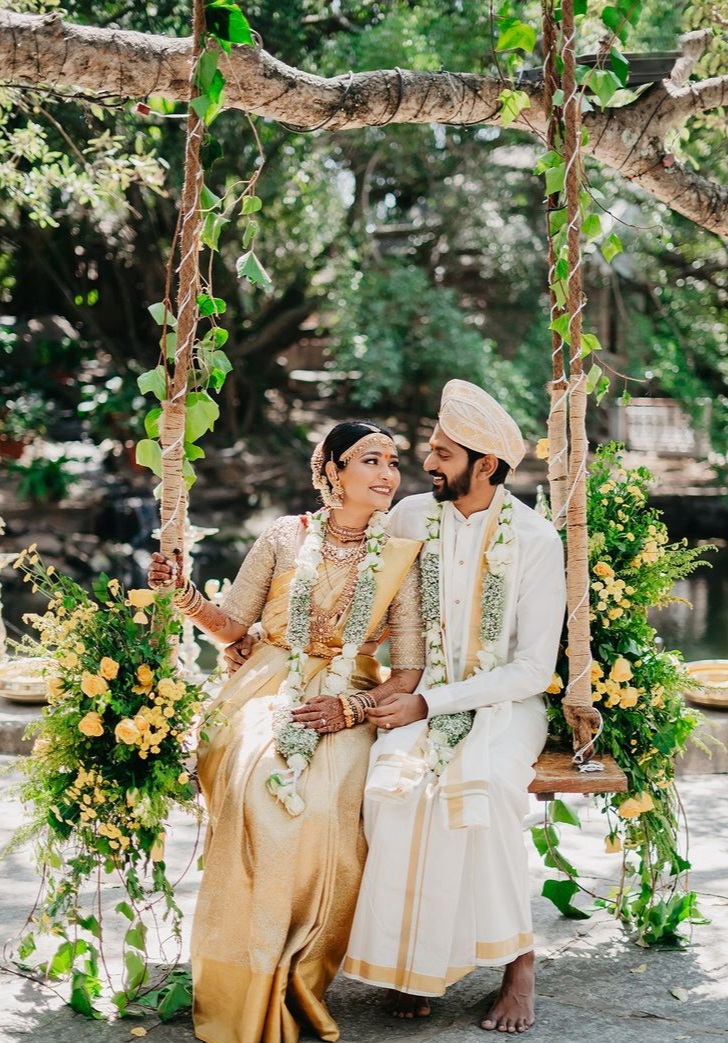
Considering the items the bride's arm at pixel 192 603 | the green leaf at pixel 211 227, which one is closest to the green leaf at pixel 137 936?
the bride's arm at pixel 192 603

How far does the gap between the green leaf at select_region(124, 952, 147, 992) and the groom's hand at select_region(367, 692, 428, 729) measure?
0.97m

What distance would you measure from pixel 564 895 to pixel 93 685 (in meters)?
1.87

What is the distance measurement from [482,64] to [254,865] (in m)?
11.2

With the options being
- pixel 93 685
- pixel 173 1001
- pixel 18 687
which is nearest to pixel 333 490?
pixel 93 685

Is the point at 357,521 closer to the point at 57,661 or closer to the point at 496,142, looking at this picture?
the point at 57,661

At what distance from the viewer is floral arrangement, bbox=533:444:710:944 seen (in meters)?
3.80

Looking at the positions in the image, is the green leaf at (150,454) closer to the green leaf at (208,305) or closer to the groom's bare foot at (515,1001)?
the green leaf at (208,305)

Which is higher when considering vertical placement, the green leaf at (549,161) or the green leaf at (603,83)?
the green leaf at (603,83)

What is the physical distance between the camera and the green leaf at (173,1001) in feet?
11.1

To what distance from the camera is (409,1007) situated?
3463 mm

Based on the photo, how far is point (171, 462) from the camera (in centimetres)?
351

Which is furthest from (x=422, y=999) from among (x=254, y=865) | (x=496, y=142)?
(x=496, y=142)

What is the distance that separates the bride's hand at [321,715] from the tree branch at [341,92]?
2.19m

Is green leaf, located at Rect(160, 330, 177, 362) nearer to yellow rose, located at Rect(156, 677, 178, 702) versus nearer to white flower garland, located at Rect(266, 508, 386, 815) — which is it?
white flower garland, located at Rect(266, 508, 386, 815)
